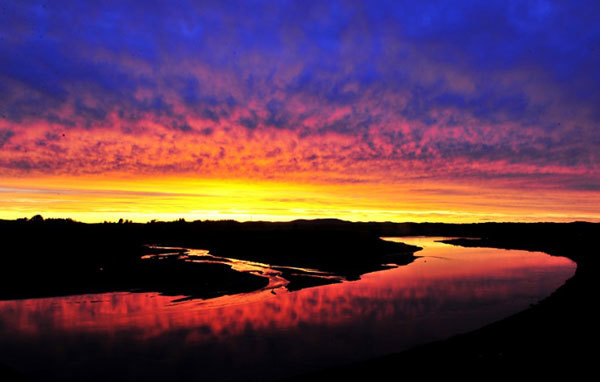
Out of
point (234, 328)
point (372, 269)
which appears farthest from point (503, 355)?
point (372, 269)

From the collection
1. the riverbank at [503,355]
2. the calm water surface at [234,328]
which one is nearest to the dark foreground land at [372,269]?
the riverbank at [503,355]

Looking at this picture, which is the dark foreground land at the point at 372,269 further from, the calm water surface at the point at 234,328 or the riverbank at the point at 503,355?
the calm water surface at the point at 234,328

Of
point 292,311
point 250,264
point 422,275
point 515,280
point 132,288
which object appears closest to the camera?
point 292,311

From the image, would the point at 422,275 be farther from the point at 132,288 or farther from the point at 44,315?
the point at 44,315

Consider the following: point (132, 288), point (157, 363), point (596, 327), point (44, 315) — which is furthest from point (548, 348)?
point (132, 288)

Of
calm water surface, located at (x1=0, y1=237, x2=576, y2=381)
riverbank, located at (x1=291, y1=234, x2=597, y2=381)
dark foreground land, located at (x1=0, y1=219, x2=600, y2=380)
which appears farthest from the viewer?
calm water surface, located at (x1=0, y1=237, x2=576, y2=381)

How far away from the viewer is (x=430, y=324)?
55.7 ft

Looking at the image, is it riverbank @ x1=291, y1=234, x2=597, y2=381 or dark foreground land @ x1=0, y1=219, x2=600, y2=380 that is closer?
riverbank @ x1=291, y1=234, x2=597, y2=381

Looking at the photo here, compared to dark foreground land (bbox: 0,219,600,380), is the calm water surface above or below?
below

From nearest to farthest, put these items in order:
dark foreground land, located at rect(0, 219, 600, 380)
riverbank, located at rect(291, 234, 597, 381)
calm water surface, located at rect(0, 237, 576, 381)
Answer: riverbank, located at rect(291, 234, 597, 381)
dark foreground land, located at rect(0, 219, 600, 380)
calm water surface, located at rect(0, 237, 576, 381)

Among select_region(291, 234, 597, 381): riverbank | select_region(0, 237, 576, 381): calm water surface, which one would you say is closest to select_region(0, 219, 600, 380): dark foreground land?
select_region(291, 234, 597, 381): riverbank

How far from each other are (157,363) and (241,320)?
522 cm

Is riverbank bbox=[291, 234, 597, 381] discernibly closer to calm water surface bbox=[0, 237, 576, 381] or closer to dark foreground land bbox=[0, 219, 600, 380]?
dark foreground land bbox=[0, 219, 600, 380]

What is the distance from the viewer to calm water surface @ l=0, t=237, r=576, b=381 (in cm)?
1220
